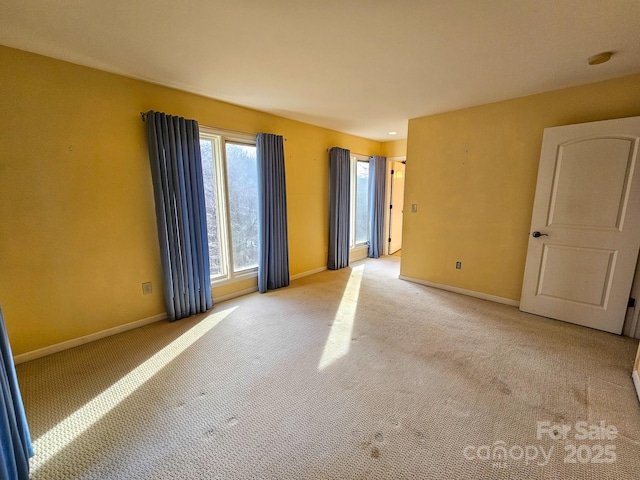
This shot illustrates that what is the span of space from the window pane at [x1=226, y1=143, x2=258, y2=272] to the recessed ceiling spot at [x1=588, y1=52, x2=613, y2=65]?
3.38 m

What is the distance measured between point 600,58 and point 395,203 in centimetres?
404

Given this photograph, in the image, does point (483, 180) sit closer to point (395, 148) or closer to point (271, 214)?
point (395, 148)

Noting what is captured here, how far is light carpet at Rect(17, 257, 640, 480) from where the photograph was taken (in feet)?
4.49

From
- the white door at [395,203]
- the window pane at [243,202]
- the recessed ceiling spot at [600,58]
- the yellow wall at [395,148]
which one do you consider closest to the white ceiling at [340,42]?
the recessed ceiling spot at [600,58]

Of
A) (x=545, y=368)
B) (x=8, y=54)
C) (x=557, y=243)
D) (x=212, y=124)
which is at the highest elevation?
(x=8, y=54)

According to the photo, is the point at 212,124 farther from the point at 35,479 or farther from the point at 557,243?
the point at 557,243

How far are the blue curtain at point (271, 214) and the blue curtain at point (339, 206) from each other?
107 centimetres

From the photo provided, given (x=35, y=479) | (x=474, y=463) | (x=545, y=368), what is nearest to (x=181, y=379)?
(x=35, y=479)

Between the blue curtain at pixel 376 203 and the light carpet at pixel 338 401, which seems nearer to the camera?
the light carpet at pixel 338 401

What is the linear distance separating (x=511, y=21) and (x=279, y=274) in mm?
3425

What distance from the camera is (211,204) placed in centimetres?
325

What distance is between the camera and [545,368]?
6.88 feet

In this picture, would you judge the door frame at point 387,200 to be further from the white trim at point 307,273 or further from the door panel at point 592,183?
the door panel at point 592,183

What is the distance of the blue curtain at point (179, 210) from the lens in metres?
2.61
